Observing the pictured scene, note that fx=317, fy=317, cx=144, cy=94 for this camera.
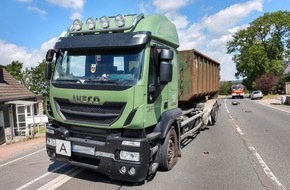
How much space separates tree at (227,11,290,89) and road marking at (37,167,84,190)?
60.2 meters

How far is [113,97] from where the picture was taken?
5414 millimetres

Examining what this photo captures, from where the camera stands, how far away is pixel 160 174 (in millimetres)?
6508

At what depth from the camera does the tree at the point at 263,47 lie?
62125mm

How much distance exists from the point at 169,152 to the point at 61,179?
89.7 inches

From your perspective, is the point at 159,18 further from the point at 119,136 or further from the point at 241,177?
the point at 241,177

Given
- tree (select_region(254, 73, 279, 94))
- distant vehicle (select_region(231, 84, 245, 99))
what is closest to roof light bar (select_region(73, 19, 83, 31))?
distant vehicle (select_region(231, 84, 245, 99))

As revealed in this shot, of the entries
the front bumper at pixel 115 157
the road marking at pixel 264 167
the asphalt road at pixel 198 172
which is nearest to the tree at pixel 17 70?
the asphalt road at pixel 198 172

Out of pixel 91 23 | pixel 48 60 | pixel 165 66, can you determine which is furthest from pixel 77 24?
pixel 165 66

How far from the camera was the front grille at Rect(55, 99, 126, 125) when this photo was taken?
18.0ft

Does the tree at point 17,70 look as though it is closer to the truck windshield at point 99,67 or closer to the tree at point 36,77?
the tree at point 36,77

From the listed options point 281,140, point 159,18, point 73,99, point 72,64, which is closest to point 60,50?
point 72,64

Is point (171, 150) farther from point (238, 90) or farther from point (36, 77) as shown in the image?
point (238, 90)

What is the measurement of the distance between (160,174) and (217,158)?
2.10m

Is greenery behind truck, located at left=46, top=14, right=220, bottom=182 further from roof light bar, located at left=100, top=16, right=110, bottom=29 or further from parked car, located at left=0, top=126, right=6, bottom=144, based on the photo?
parked car, located at left=0, top=126, right=6, bottom=144
